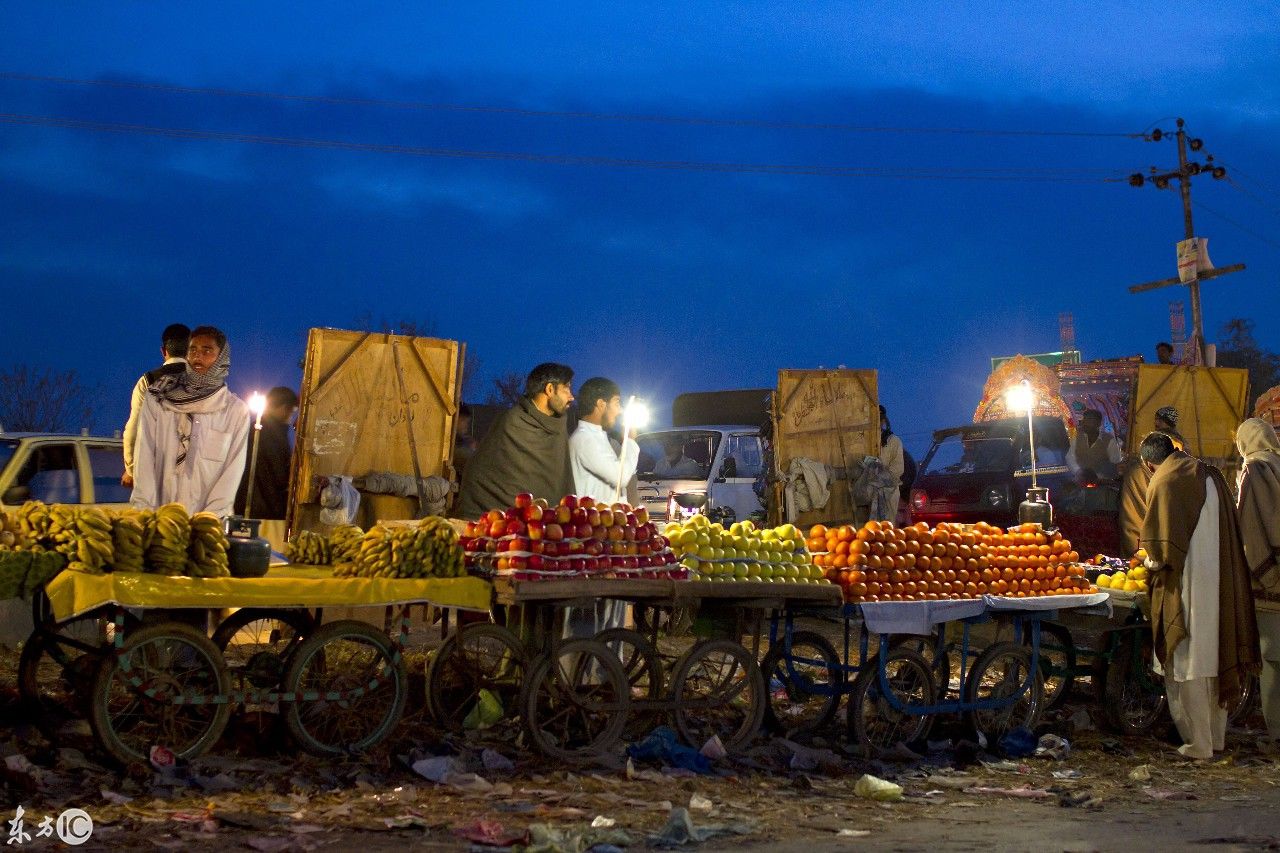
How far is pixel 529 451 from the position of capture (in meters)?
8.54

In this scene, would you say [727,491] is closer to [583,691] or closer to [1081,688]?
[1081,688]

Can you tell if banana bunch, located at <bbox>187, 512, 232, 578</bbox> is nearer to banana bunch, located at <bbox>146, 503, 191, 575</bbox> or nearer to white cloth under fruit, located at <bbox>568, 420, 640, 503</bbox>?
banana bunch, located at <bbox>146, 503, 191, 575</bbox>

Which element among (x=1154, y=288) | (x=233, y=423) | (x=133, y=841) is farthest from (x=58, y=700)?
(x=1154, y=288)

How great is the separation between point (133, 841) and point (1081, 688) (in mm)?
8113

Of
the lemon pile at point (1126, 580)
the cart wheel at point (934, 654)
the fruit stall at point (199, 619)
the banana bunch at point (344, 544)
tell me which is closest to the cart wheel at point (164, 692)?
the fruit stall at point (199, 619)

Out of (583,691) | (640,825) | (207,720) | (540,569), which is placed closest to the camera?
(640,825)

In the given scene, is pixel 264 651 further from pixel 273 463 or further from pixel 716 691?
pixel 273 463

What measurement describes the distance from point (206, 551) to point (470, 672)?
1763mm

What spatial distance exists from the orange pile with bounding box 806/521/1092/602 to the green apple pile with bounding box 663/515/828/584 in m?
0.28

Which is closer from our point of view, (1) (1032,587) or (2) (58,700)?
(2) (58,700)

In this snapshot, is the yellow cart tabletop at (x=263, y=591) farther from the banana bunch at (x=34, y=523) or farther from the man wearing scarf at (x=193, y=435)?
the man wearing scarf at (x=193, y=435)

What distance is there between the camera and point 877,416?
693 inches

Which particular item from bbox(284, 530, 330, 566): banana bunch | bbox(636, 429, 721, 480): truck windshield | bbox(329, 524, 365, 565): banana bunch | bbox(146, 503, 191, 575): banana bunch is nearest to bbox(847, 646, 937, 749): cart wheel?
bbox(329, 524, 365, 565): banana bunch

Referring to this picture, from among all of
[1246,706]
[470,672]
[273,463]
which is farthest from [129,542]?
[1246,706]
